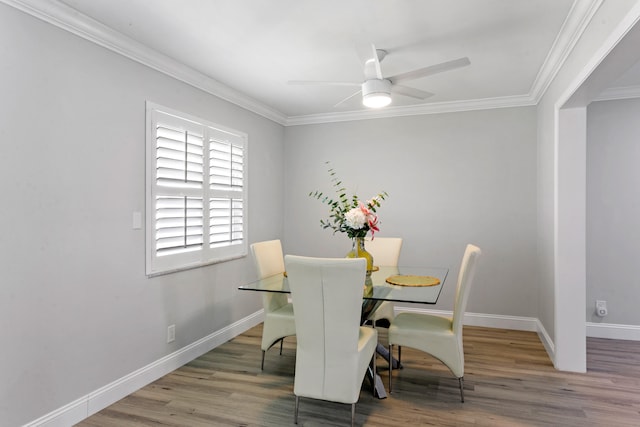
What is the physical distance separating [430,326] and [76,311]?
2.32 metres

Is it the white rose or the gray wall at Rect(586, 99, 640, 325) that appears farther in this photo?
the gray wall at Rect(586, 99, 640, 325)

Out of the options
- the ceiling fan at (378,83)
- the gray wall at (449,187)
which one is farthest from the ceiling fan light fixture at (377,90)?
the gray wall at (449,187)

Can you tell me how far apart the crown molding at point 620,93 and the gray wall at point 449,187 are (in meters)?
0.64

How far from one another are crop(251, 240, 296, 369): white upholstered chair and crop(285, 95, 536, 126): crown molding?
2.04 metres

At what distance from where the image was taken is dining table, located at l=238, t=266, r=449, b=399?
2.47m

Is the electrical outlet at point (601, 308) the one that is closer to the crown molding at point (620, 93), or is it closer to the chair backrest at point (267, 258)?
the crown molding at point (620, 93)

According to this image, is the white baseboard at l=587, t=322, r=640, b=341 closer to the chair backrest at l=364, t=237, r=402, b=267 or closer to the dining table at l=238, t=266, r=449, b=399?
the dining table at l=238, t=266, r=449, b=399

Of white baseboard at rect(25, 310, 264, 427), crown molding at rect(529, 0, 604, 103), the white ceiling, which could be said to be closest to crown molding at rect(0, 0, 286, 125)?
the white ceiling

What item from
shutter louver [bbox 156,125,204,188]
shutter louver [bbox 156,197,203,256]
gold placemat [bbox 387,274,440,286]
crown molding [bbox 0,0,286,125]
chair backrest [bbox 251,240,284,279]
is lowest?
gold placemat [bbox 387,274,440,286]

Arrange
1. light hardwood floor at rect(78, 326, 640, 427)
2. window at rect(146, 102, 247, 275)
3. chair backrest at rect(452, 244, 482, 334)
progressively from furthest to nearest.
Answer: window at rect(146, 102, 247, 275) → chair backrest at rect(452, 244, 482, 334) → light hardwood floor at rect(78, 326, 640, 427)

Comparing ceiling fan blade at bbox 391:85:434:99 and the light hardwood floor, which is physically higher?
ceiling fan blade at bbox 391:85:434:99

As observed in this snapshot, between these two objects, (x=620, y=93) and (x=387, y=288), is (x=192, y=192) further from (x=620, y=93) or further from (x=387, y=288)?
(x=620, y=93)

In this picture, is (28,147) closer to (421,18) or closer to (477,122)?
(421,18)

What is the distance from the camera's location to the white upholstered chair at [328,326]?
6.98ft
